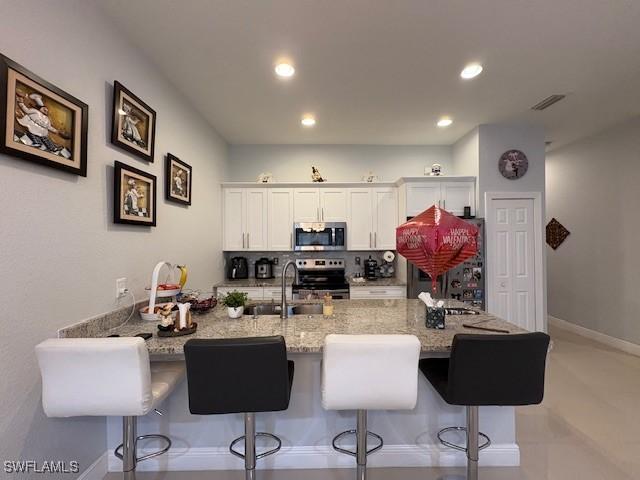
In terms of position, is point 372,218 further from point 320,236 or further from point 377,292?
point 377,292

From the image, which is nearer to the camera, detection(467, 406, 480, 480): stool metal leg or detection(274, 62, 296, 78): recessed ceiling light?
detection(467, 406, 480, 480): stool metal leg

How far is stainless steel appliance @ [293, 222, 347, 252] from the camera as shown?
4223 mm

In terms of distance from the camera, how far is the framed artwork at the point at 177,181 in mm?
2639

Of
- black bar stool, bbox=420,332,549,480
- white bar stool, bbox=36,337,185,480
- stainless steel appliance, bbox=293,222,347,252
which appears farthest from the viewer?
Result: stainless steel appliance, bbox=293,222,347,252

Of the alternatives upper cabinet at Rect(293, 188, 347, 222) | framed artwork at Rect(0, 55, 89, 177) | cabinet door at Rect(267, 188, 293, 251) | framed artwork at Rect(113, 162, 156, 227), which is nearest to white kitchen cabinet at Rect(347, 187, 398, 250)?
upper cabinet at Rect(293, 188, 347, 222)

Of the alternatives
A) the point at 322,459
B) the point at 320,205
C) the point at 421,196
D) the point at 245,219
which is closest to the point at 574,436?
the point at 322,459

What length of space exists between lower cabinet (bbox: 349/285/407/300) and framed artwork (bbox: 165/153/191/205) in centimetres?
223

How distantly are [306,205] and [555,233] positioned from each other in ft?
13.8

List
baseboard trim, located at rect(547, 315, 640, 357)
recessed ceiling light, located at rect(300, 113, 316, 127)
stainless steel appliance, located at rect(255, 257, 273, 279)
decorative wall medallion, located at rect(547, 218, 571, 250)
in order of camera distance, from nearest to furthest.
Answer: recessed ceiling light, located at rect(300, 113, 316, 127) → baseboard trim, located at rect(547, 315, 640, 357) → stainless steel appliance, located at rect(255, 257, 273, 279) → decorative wall medallion, located at rect(547, 218, 571, 250)

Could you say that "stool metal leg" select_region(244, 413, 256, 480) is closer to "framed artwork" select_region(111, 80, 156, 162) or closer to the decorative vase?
the decorative vase

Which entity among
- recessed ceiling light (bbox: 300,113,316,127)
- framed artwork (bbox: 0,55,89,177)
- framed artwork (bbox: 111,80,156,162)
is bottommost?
framed artwork (bbox: 0,55,89,177)

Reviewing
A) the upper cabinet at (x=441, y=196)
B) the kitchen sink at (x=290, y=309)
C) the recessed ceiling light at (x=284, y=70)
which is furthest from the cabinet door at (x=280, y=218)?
the recessed ceiling light at (x=284, y=70)

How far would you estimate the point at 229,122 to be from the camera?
365 centimetres

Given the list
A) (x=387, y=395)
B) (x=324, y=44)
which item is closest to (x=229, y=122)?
(x=324, y=44)
